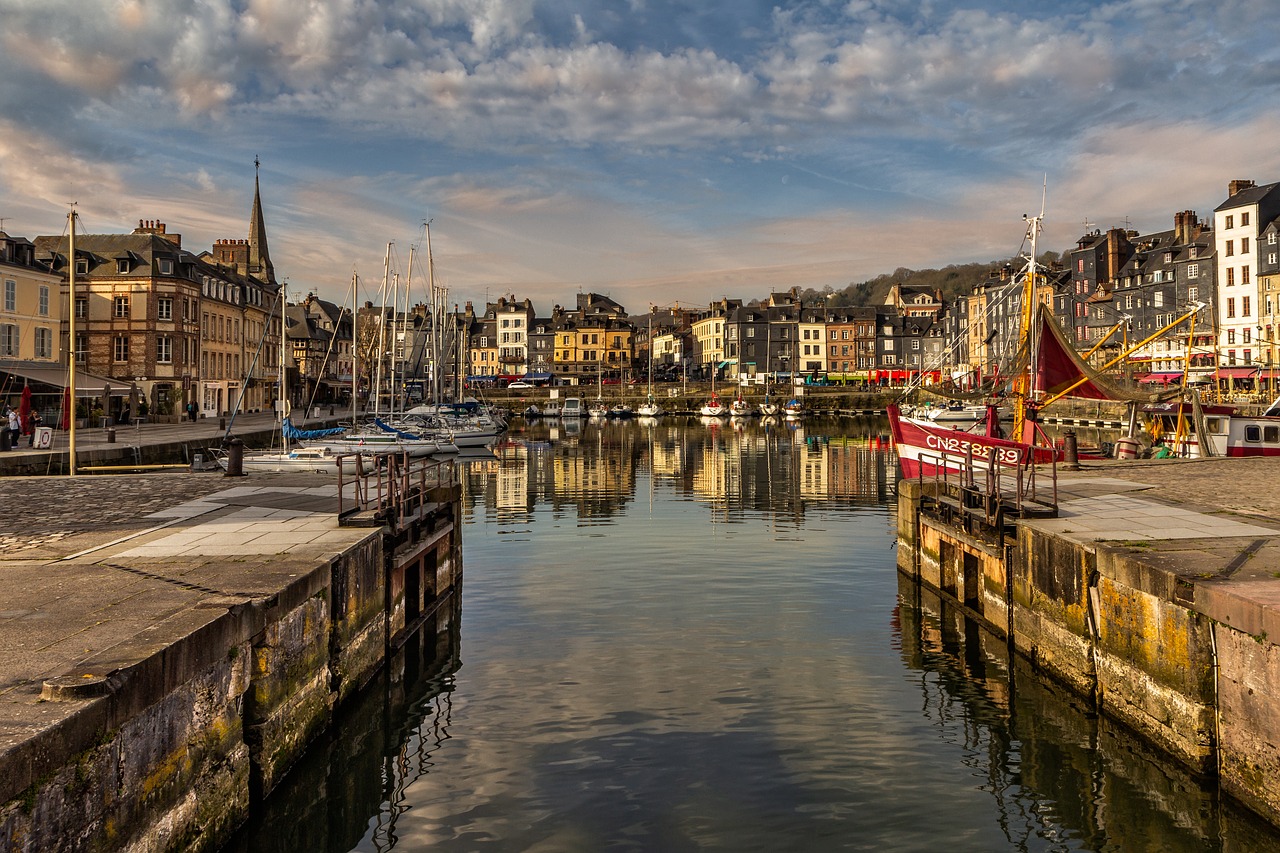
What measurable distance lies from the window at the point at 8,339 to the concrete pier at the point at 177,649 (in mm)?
42207

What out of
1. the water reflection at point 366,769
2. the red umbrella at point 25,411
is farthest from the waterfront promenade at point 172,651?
the red umbrella at point 25,411

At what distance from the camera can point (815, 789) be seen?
12.3 meters

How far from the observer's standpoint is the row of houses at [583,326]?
66.6m

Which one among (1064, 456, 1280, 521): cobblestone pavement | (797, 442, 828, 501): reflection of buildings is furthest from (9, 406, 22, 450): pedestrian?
(1064, 456, 1280, 521): cobblestone pavement

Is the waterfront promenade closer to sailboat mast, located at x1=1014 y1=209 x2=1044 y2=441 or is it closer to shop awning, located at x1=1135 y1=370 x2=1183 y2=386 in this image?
sailboat mast, located at x1=1014 y1=209 x2=1044 y2=441

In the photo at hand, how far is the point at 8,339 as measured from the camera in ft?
190

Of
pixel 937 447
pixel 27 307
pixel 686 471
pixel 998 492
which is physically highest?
pixel 27 307

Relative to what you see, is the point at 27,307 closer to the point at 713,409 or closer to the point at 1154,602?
the point at 1154,602

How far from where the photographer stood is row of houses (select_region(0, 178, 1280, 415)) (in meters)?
66.6

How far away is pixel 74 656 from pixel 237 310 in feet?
273

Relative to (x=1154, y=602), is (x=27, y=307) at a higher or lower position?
higher

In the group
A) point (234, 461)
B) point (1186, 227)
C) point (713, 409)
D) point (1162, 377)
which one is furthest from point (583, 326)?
point (234, 461)

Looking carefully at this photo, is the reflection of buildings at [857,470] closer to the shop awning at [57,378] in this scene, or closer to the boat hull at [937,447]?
the boat hull at [937,447]

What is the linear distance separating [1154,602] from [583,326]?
164 metres
